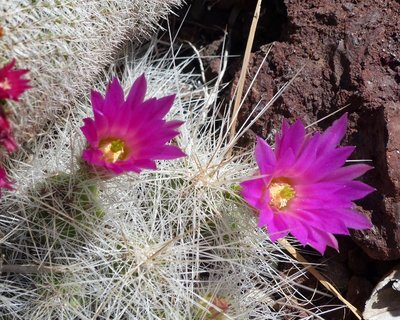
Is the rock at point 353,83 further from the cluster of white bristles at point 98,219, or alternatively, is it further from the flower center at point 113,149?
the flower center at point 113,149

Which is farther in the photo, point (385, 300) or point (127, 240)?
point (385, 300)

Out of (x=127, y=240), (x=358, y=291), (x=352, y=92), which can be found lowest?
(x=358, y=291)

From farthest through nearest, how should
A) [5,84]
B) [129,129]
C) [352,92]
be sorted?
[352,92]
[129,129]
[5,84]

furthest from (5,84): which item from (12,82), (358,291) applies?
(358,291)

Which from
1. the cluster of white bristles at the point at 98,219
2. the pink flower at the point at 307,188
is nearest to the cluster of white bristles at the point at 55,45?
the cluster of white bristles at the point at 98,219

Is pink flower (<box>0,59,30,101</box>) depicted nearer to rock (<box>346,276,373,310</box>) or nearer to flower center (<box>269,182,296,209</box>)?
flower center (<box>269,182,296,209</box>)

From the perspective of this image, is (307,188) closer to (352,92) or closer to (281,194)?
(281,194)
